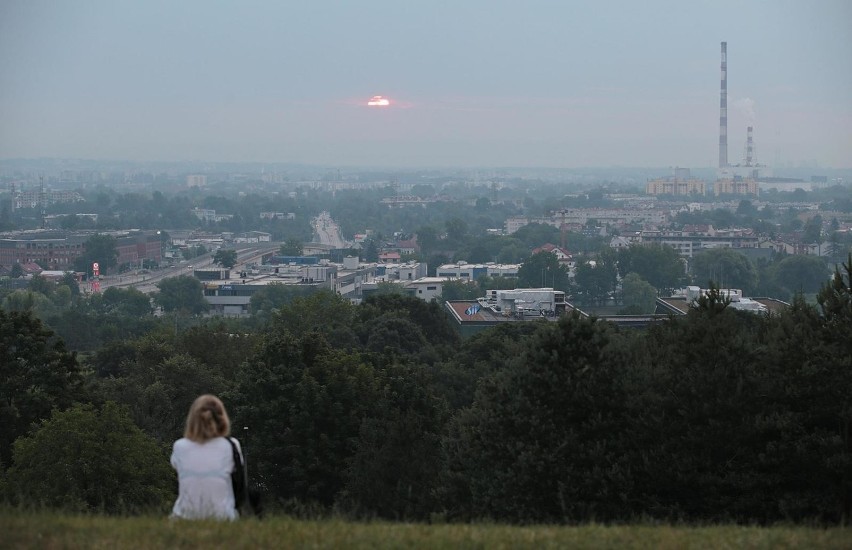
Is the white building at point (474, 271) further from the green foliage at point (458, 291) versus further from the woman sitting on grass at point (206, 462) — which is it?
the woman sitting on grass at point (206, 462)

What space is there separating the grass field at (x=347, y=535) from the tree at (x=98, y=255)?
102562 millimetres

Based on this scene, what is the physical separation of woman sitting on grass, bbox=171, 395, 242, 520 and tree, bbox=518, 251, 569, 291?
7767 centimetres

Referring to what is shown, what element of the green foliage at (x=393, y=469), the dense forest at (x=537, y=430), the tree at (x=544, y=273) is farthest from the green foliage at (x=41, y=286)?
the green foliage at (x=393, y=469)

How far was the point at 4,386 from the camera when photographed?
20844 mm

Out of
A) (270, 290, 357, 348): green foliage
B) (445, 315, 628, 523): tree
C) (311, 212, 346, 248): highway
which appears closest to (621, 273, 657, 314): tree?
(270, 290, 357, 348): green foliage

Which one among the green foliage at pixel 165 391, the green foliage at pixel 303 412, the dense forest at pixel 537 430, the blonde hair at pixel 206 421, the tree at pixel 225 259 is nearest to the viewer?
the blonde hair at pixel 206 421

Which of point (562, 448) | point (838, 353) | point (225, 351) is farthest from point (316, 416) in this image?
point (225, 351)

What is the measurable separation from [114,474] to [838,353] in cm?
983

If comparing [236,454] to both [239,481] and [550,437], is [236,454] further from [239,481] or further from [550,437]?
[550,437]

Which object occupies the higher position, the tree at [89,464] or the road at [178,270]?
the tree at [89,464]

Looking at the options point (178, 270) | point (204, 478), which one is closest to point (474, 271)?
point (178, 270)

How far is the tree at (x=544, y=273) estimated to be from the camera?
85.6 meters

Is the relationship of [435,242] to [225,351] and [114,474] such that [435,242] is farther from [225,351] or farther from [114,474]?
[114,474]

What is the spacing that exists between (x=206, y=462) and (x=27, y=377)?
1519 cm
